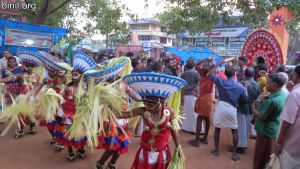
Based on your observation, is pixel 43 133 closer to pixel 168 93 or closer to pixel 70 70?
pixel 70 70

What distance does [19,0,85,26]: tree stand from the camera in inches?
343

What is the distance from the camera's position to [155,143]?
10.8ft

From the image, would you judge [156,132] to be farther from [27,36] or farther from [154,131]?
[27,36]

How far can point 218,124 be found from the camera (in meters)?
5.52

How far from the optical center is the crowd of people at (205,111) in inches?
128

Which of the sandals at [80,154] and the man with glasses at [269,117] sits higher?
the man with glasses at [269,117]

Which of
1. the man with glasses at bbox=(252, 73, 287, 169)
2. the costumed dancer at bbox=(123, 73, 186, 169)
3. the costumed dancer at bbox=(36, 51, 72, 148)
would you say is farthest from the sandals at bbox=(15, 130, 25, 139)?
the man with glasses at bbox=(252, 73, 287, 169)

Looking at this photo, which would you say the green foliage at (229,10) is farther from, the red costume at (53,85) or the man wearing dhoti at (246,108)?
the red costume at (53,85)

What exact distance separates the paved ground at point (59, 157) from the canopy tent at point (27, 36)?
4.30 m

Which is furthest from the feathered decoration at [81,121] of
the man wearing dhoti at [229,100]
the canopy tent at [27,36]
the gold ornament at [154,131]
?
the canopy tent at [27,36]

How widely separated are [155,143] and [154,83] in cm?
78

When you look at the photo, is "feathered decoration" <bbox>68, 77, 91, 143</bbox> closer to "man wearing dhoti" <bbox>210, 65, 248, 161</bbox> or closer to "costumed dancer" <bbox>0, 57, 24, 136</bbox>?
"man wearing dhoti" <bbox>210, 65, 248, 161</bbox>

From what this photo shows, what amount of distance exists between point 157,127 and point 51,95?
2092 mm

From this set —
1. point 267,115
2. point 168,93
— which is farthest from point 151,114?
point 267,115
